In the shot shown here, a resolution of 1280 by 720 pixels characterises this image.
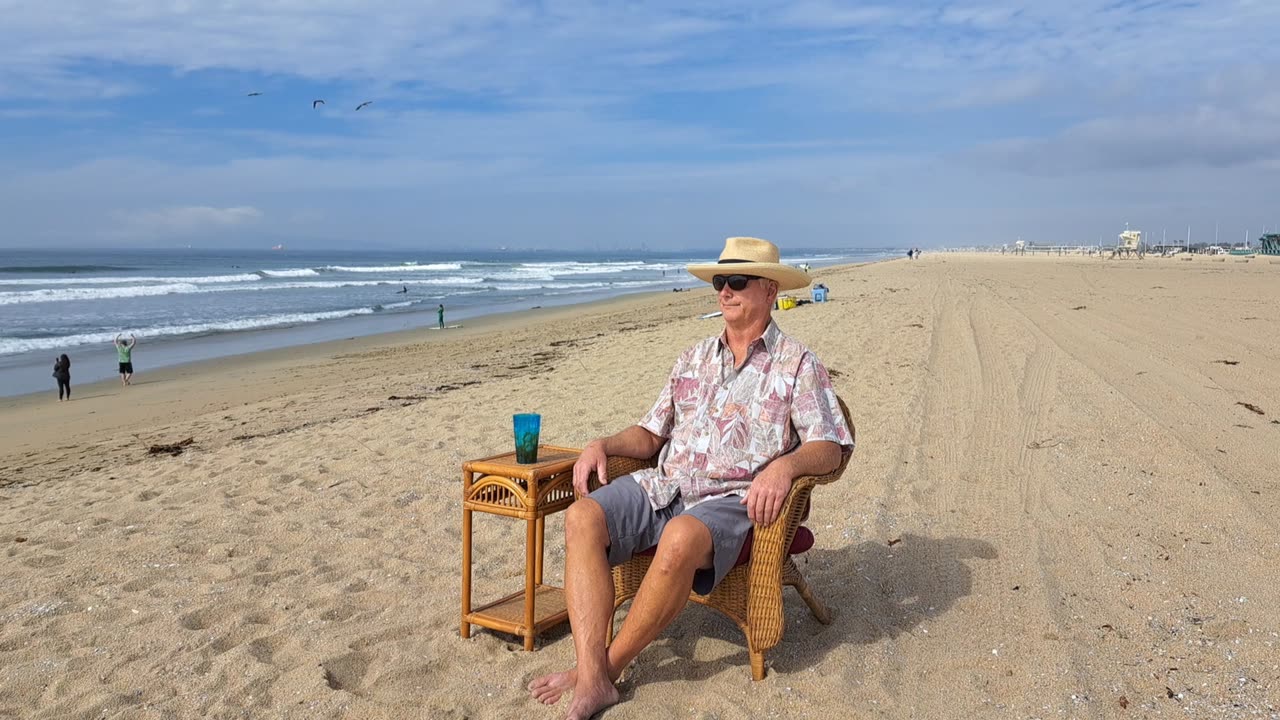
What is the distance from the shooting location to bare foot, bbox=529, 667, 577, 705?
2939 mm

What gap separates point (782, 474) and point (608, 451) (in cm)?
71

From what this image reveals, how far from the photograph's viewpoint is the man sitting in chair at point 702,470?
2914 millimetres

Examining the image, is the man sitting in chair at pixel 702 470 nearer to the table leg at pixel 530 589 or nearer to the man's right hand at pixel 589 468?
the man's right hand at pixel 589 468

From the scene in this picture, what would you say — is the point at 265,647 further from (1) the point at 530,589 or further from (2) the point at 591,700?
(2) the point at 591,700

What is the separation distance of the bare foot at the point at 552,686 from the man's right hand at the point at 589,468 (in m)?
0.62

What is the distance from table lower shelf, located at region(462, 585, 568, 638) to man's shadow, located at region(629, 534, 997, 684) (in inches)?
13.0

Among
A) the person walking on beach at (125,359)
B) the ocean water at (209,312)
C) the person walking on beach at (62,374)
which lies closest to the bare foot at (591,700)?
the person walking on beach at (62,374)

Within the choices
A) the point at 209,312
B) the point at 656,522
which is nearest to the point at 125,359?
the point at 656,522

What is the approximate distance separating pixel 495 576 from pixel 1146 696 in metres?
2.55

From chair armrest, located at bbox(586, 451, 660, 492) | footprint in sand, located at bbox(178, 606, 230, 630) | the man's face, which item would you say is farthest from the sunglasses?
footprint in sand, located at bbox(178, 606, 230, 630)

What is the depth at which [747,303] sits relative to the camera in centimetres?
331

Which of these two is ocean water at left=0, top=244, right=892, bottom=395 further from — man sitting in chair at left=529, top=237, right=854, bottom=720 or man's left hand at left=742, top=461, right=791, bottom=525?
man's left hand at left=742, top=461, right=791, bottom=525

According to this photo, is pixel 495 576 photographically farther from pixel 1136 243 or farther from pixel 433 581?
pixel 1136 243

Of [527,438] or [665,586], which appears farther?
[527,438]
